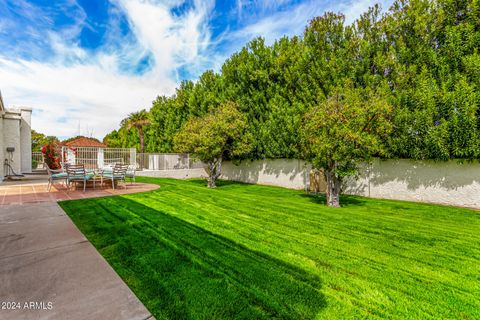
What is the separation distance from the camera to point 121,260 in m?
3.50

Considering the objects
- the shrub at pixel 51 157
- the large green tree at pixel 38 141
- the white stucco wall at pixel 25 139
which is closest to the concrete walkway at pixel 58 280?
the shrub at pixel 51 157

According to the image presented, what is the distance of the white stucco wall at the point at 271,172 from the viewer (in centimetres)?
1487

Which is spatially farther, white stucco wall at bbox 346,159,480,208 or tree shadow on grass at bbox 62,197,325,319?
white stucco wall at bbox 346,159,480,208

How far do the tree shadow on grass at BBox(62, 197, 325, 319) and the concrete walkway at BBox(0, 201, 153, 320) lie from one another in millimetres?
171

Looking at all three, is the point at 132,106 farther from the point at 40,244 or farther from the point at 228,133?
the point at 40,244

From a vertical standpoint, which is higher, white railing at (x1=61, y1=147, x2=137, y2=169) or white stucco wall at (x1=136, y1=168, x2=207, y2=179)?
white railing at (x1=61, y1=147, x2=137, y2=169)

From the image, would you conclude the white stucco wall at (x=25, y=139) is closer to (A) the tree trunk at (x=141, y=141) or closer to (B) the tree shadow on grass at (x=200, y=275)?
(A) the tree trunk at (x=141, y=141)

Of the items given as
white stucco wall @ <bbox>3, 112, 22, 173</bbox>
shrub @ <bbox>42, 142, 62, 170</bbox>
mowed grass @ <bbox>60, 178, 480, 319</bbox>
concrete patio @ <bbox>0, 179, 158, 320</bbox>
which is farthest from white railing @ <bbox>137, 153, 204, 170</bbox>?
concrete patio @ <bbox>0, 179, 158, 320</bbox>

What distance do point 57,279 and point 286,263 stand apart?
3077mm

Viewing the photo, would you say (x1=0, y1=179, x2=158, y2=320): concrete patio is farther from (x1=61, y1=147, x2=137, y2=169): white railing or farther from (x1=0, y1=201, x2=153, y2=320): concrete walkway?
(x1=61, y1=147, x2=137, y2=169): white railing

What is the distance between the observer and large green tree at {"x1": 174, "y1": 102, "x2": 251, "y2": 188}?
1331 centimetres

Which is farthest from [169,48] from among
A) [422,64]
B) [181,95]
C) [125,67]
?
[422,64]

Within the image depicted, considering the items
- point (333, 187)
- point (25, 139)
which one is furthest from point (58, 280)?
point (25, 139)

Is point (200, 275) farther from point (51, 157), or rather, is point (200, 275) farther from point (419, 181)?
point (51, 157)
